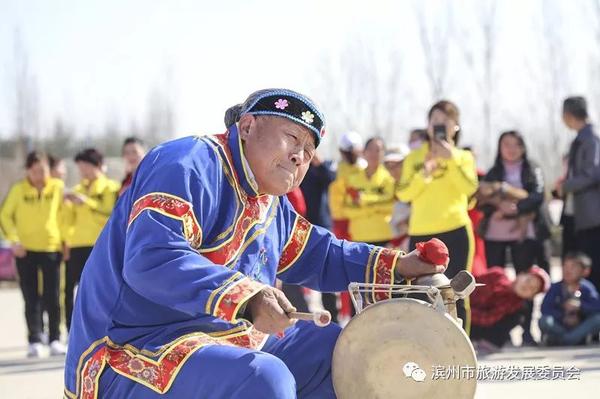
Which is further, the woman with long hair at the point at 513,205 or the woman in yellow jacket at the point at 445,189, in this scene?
Result: the woman with long hair at the point at 513,205

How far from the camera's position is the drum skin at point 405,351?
337 centimetres

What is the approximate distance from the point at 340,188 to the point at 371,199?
436 millimetres

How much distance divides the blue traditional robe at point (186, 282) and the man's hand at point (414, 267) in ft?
0.12

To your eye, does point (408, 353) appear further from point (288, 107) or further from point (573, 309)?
point (573, 309)

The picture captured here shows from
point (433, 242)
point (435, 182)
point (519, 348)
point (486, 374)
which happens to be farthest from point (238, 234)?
point (519, 348)

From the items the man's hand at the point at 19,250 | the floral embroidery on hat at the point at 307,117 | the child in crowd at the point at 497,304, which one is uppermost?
the floral embroidery on hat at the point at 307,117

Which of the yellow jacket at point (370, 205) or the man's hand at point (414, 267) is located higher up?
the man's hand at point (414, 267)

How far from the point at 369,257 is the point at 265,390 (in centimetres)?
94

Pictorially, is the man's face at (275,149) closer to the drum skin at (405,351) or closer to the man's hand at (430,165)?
the drum skin at (405,351)

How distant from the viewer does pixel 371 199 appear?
30.1 feet

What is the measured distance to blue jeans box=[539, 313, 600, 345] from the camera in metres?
8.38

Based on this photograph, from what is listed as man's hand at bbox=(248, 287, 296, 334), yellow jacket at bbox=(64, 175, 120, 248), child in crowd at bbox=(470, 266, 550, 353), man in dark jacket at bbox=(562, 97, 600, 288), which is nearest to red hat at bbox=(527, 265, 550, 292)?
child in crowd at bbox=(470, 266, 550, 353)

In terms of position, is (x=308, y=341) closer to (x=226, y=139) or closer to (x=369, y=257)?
(x=369, y=257)

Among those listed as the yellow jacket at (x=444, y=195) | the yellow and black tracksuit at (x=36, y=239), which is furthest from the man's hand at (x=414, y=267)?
the yellow and black tracksuit at (x=36, y=239)
